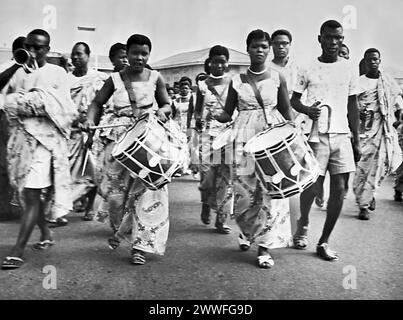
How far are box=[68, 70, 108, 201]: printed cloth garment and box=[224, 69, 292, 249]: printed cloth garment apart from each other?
1.91 meters

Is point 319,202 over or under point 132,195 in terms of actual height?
under

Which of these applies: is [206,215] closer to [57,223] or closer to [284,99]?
[57,223]

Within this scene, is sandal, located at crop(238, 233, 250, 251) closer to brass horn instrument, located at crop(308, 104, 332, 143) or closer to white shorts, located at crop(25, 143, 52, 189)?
brass horn instrument, located at crop(308, 104, 332, 143)

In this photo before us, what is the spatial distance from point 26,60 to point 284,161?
6.28 feet

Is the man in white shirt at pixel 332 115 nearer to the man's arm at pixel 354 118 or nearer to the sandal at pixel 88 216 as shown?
the man's arm at pixel 354 118

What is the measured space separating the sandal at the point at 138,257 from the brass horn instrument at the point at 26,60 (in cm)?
150

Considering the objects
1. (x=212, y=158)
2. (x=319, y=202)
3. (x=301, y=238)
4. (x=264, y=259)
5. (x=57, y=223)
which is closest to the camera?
(x=264, y=259)

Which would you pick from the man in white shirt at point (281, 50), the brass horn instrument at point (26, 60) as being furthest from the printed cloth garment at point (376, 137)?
the brass horn instrument at point (26, 60)

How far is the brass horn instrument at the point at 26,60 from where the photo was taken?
139 inches

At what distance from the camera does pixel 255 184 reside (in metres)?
3.87

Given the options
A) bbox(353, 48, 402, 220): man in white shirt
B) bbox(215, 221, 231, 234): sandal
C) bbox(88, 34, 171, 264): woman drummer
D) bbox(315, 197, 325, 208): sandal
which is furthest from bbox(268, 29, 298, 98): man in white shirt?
bbox(88, 34, 171, 264): woman drummer

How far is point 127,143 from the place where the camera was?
11.0 feet

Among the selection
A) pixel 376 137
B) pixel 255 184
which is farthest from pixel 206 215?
pixel 376 137
